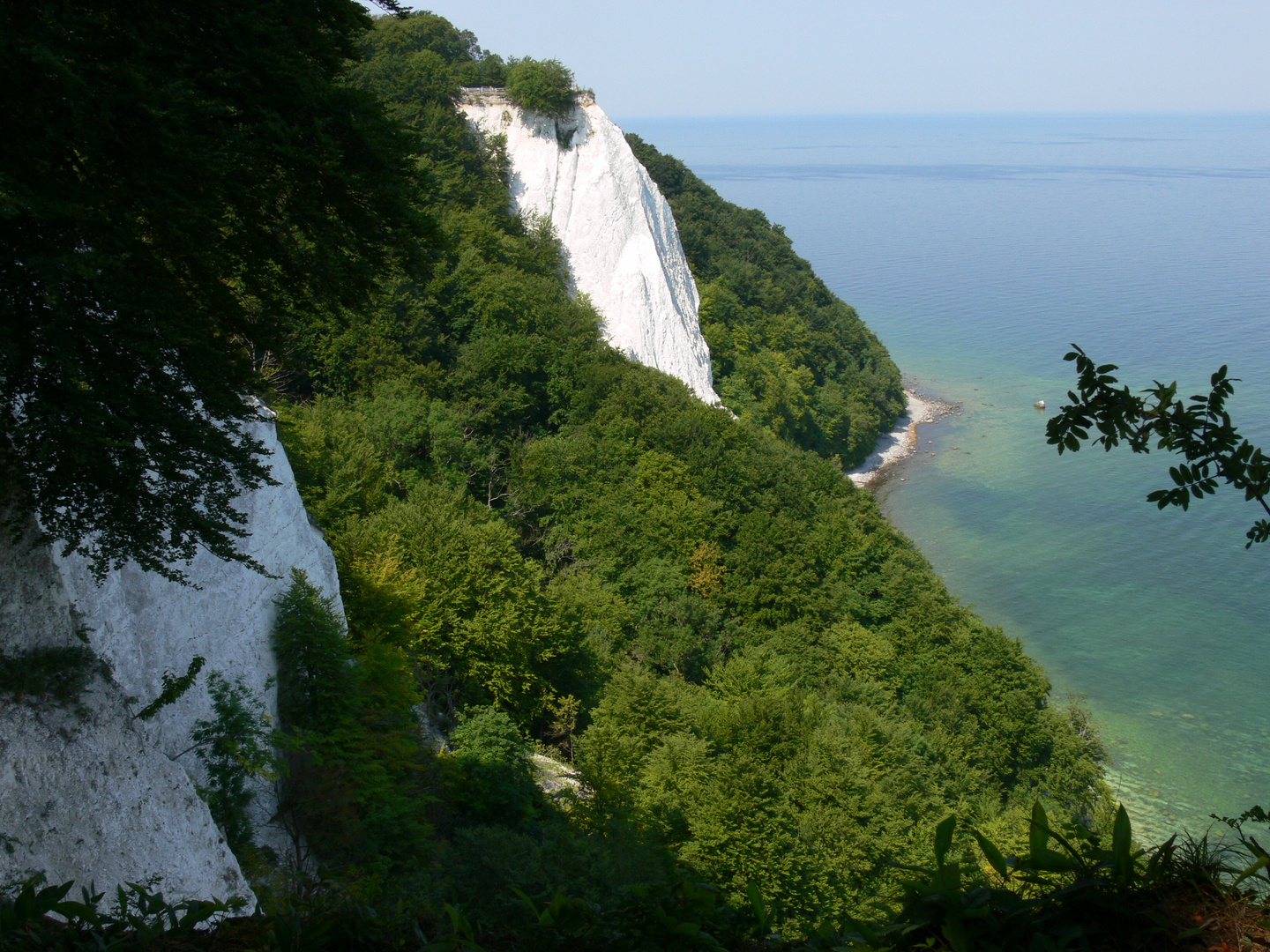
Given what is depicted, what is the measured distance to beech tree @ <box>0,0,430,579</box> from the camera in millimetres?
5363

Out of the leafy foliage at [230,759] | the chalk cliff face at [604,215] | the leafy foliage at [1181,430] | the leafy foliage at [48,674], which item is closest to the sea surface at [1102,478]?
the leafy foliage at [1181,430]

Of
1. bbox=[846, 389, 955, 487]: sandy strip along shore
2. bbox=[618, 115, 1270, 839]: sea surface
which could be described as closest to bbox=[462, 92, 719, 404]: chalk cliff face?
bbox=[846, 389, 955, 487]: sandy strip along shore

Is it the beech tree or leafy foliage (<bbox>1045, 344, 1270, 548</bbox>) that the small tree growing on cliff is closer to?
the beech tree

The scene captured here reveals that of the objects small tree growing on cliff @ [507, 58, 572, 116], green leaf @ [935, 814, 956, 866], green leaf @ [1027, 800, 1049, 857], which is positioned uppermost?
small tree growing on cliff @ [507, 58, 572, 116]

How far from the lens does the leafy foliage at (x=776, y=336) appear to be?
53312 millimetres

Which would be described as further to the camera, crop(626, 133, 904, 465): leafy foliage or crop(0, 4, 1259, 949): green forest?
crop(626, 133, 904, 465): leafy foliage

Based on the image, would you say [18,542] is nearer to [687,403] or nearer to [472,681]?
[472,681]

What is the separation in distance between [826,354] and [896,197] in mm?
128288

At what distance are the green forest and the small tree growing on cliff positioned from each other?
20.2ft

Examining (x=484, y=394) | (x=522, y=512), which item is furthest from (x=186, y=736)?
(x=484, y=394)

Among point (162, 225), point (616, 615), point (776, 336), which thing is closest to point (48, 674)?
point (162, 225)

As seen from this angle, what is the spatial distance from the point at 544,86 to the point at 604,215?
8.53 metres

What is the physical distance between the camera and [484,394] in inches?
1361

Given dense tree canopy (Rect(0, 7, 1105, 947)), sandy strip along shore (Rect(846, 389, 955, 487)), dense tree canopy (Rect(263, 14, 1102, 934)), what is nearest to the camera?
dense tree canopy (Rect(0, 7, 1105, 947))
